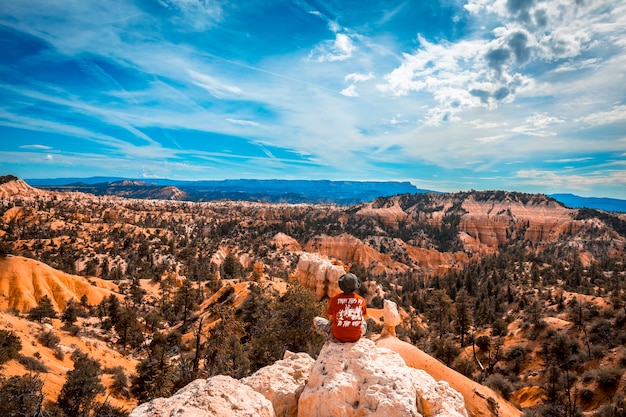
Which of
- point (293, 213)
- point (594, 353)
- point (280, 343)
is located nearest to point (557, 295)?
point (594, 353)

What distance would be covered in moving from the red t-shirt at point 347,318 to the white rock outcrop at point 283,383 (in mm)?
1578

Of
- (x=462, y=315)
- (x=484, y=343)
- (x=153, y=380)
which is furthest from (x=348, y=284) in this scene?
(x=462, y=315)

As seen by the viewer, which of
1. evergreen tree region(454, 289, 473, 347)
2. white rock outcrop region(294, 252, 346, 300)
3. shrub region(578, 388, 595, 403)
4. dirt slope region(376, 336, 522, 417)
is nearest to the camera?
dirt slope region(376, 336, 522, 417)

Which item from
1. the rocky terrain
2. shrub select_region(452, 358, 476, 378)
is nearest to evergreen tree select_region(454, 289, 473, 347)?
the rocky terrain

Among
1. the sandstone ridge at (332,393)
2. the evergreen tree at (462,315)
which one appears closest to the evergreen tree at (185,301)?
the evergreen tree at (462,315)

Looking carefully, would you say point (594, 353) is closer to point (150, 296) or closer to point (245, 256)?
point (150, 296)

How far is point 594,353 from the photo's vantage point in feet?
85.0

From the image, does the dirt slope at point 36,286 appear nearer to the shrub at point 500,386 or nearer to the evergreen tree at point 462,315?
the evergreen tree at point 462,315

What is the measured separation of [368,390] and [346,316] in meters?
1.97

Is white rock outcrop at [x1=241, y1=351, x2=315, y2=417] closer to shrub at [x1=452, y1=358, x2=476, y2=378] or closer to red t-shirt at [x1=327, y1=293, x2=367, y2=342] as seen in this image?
red t-shirt at [x1=327, y1=293, x2=367, y2=342]

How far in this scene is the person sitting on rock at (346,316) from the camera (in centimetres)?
900

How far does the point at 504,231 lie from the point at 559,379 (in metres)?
145

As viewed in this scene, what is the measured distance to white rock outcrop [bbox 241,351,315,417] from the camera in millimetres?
8273

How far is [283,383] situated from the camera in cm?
878
